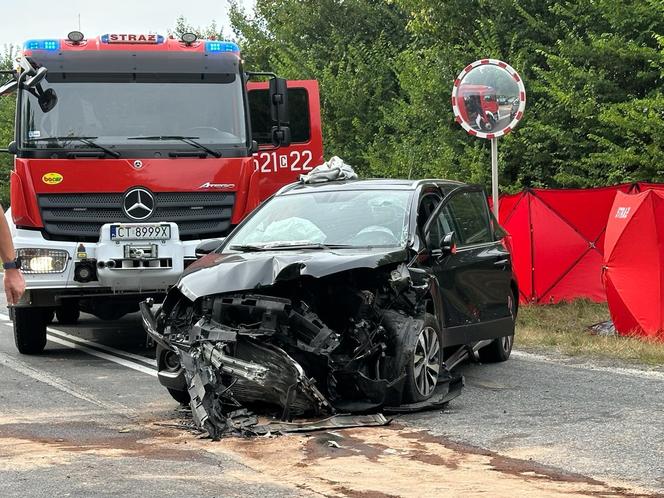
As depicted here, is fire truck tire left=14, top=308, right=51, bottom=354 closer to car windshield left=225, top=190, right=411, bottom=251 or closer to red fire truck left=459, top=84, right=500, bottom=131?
car windshield left=225, top=190, right=411, bottom=251

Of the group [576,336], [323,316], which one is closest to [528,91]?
[576,336]

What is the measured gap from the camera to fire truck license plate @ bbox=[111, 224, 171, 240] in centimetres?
1222

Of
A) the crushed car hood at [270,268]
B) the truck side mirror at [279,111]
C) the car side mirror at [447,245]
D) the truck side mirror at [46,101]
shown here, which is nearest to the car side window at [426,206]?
the car side mirror at [447,245]

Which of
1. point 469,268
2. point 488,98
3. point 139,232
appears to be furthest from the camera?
point 488,98

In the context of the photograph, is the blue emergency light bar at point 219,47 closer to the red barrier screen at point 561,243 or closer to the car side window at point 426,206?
the car side window at point 426,206

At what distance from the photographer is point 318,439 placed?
7.82 meters

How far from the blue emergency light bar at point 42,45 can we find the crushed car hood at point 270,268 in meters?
4.61

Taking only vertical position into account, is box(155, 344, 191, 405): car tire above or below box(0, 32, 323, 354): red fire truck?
below

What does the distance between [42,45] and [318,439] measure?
6.54 m

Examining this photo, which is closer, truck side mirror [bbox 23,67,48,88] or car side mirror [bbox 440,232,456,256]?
car side mirror [bbox 440,232,456,256]

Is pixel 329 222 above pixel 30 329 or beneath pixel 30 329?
above

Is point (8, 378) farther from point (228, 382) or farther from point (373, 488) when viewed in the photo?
point (373, 488)

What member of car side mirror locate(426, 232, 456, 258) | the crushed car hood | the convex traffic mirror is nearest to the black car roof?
car side mirror locate(426, 232, 456, 258)

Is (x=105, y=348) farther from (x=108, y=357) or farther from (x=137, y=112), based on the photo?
(x=137, y=112)
